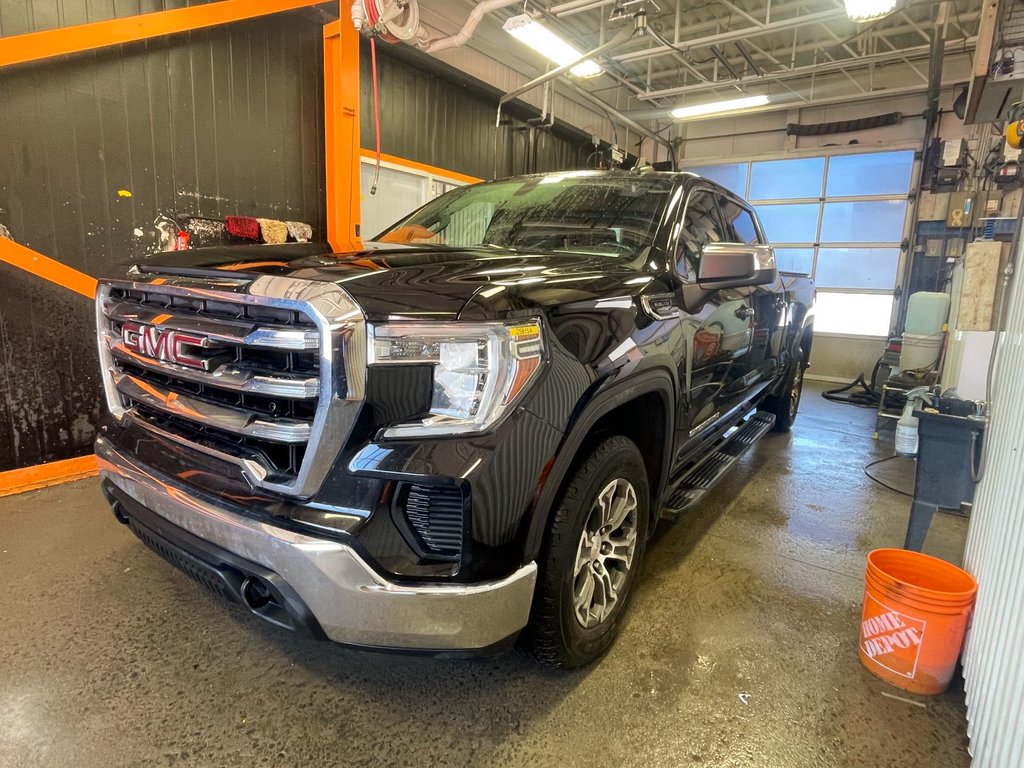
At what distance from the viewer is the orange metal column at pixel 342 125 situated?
4.51 meters

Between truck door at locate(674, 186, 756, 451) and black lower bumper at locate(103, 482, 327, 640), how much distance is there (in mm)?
1504

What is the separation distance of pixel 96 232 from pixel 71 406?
108cm

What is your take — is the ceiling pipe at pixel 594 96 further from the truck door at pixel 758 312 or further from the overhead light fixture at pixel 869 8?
the truck door at pixel 758 312

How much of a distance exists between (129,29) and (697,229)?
3513mm

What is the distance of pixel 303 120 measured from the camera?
459 centimetres

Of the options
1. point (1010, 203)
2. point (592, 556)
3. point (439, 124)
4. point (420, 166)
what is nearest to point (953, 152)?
point (1010, 203)

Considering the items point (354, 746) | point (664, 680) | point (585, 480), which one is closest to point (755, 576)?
point (664, 680)

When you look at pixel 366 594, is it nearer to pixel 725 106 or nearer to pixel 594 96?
pixel 725 106

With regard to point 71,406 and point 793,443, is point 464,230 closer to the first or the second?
point 71,406

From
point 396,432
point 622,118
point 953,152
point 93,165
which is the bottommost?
point 396,432

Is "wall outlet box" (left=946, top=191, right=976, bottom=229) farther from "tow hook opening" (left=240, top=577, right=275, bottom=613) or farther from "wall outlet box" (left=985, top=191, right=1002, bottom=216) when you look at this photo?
"tow hook opening" (left=240, top=577, right=275, bottom=613)

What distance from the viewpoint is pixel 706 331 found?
2.39 m

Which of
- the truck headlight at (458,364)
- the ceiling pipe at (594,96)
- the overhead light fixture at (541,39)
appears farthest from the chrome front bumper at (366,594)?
the ceiling pipe at (594,96)

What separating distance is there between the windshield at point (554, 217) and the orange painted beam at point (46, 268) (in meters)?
2.04
